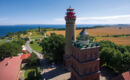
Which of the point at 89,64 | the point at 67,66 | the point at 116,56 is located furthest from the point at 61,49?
the point at 116,56

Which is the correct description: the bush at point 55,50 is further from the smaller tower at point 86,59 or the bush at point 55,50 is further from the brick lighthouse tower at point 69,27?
the smaller tower at point 86,59

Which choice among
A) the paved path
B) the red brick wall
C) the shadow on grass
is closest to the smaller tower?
the red brick wall

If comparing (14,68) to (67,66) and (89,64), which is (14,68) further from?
(89,64)

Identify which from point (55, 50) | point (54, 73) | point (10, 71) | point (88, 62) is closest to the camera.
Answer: point (88, 62)

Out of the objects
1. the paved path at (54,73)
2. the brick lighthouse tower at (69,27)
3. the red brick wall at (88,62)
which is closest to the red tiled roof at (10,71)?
the paved path at (54,73)

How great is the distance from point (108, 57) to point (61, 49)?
639 inches

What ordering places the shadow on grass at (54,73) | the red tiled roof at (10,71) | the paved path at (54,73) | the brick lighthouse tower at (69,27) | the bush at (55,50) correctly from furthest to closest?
1. the bush at (55,50)
2. the shadow on grass at (54,73)
3. the paved path at (54,73)
4. the brick lighthouse tower at (69,27)
5. the red tiled roof at (10,71)

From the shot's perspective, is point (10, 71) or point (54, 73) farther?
point (54, 73)

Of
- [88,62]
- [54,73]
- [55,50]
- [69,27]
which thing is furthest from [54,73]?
[69,27]

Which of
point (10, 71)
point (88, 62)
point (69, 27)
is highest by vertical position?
point (69, 27)

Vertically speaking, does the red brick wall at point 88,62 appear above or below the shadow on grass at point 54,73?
above

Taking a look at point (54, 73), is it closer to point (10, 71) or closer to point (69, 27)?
point (10, 71)

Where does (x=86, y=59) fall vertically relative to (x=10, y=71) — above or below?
above

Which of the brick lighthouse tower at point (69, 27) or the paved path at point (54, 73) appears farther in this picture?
the paved path at point (54, 73)
